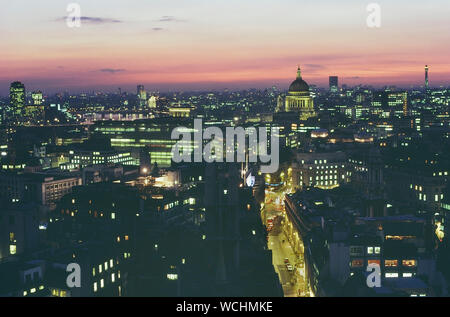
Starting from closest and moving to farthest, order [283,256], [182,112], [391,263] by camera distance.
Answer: [391,263], [283,256], [182,112]

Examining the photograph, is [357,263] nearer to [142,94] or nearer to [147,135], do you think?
[147,135]

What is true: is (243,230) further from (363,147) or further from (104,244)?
(363,147)

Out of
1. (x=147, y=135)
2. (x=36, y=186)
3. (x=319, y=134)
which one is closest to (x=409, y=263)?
(x=36, y=186)

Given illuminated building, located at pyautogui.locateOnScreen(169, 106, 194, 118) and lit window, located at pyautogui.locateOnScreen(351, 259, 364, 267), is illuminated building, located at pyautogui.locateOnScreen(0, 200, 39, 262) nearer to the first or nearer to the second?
lit window, located at pyautogui.locateOnScreen(351, 259, 364, 267)

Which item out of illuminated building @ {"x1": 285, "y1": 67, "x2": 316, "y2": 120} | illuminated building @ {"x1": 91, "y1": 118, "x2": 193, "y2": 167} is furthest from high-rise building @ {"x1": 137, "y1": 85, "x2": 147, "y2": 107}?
illuminated building @ {"x1": 91, "y1": 118, "x2": 193, "y2": 167}

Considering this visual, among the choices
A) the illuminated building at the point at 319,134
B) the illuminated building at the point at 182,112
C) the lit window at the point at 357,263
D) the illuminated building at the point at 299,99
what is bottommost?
the lit window at the point at 357,263

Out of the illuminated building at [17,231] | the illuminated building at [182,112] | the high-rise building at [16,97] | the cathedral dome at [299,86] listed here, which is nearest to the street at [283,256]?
the illuminated building at [17,231]

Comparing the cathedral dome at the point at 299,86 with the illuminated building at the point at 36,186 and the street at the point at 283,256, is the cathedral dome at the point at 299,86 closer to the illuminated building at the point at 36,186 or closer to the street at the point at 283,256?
the street at the point at 283,256
